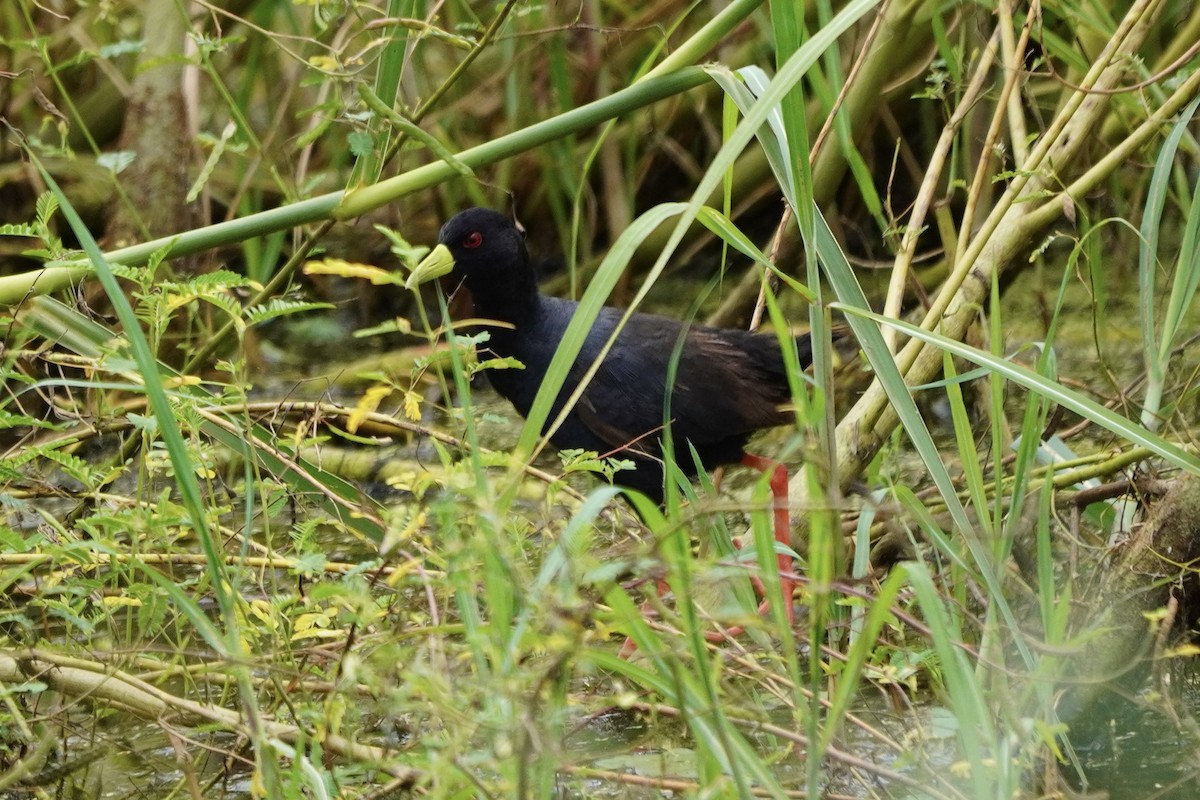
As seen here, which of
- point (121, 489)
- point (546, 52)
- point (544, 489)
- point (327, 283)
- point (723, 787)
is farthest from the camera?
point (327, 283)

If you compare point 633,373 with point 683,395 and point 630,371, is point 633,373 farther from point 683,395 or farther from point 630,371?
point 683,395

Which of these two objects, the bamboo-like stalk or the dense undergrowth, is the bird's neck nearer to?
the dense undergrowth

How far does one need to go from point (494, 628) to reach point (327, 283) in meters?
3.39

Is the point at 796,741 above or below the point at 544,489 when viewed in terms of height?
below

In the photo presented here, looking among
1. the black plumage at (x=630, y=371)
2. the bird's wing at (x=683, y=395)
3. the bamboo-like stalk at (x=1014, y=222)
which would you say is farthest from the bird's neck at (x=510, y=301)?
the bamboo-like stalk at (x=1014, y=222)

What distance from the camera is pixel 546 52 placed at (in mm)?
4156

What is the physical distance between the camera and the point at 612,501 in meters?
2.42

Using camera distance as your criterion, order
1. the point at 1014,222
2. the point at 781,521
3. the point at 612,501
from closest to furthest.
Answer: the point at 612,501 < the point at 1014,222 < the point at 781,521

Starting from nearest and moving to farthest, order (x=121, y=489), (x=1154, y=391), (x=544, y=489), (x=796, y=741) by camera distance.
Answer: (x=544, y=489)
(x=796, y=741)
(x=1154, y=391)
(x=121, y=489)

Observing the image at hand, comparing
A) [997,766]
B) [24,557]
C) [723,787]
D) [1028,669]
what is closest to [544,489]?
[723,787]

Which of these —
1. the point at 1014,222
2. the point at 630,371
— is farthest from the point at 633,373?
the point at 1014,222

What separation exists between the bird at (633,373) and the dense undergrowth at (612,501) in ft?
0.56

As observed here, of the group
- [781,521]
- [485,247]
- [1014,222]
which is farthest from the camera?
[485,247]

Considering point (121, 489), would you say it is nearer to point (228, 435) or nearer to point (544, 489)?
point (228, 435)
